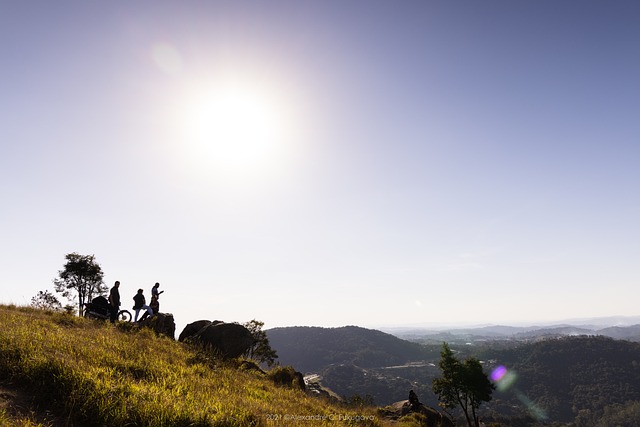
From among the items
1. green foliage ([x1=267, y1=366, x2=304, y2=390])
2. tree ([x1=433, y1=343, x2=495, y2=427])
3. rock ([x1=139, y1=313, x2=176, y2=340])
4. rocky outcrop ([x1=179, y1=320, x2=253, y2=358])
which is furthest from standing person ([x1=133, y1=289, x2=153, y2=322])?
tree ([x1=433, y1=343, x2=495, y2=427])

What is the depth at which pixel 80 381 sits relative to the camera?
6.90m

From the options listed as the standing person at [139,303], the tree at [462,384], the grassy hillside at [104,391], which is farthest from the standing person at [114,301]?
the tree at [462,384]

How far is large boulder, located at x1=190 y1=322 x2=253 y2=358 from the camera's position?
19.3m

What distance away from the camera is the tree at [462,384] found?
5128 centimetres

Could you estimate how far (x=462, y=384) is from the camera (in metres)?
52.0

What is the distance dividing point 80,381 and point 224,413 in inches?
123

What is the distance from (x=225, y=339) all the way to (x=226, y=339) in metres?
0.06

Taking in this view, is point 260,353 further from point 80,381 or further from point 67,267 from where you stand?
point 80,381

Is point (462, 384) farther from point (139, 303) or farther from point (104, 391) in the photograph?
point (104, 391)

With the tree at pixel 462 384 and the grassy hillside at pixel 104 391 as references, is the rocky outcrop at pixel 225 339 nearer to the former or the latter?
the grassy hillside at pixel 104 391

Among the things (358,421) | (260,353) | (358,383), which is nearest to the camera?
(358,421)

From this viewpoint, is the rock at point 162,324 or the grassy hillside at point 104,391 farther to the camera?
the rock at point 162,324

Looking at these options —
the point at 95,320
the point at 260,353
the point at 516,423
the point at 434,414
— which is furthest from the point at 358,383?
the point at 95,320

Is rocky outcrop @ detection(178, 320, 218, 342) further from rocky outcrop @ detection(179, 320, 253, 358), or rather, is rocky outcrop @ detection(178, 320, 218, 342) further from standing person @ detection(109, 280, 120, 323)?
standing person @ detection(109, 280, 120, 323)
